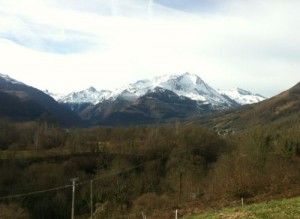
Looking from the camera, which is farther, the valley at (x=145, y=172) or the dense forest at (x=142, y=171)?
the dense forest at (x=142, y=171)

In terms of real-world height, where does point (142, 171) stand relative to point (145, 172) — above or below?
above

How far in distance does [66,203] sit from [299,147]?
186 feet

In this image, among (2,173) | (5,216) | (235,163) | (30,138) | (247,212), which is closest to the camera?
(247,212)

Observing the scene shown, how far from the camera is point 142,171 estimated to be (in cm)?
14150

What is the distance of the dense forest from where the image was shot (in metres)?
67.3

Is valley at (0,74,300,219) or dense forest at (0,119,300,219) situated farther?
dense forest at (0,119,300,219)

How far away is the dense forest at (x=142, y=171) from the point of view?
6731 cm

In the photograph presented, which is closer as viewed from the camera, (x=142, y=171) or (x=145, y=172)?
(x=145, y=172)

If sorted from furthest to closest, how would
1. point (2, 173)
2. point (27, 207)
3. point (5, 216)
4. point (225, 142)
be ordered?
point (225, 142) < point (2, 173) < point (27, 207) < point (5, 216)

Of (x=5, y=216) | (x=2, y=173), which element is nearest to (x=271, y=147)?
(x=5, y=216)

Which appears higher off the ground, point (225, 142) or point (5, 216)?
point (225, 142)

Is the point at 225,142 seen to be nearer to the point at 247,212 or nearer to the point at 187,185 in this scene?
the point at 187,185

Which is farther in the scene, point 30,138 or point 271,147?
point 30,138

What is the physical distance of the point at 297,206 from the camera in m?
25.8
